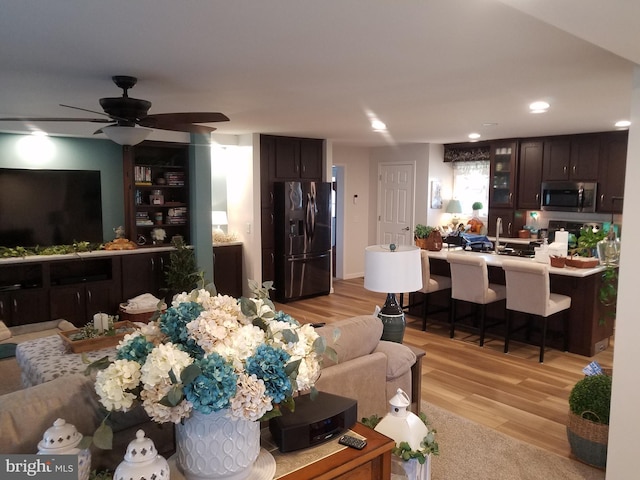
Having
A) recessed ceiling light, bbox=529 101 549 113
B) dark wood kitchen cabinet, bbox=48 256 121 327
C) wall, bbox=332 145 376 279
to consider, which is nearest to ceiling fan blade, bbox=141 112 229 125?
recessed ceiling light, bbox=529 101 549 113

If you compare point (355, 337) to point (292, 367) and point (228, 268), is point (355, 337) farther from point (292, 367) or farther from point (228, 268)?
point (228, 268)

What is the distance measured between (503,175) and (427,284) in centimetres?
311

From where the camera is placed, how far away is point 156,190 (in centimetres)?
667

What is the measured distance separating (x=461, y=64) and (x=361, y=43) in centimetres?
78

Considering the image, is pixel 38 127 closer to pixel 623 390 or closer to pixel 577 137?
pixel 623 390

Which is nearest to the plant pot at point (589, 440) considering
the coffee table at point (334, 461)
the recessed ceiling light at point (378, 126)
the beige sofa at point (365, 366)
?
the beige sofa at point (365, 366)

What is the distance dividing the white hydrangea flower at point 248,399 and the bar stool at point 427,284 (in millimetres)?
4531

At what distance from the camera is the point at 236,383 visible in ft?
4.25

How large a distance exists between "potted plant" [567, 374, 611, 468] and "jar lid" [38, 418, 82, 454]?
2915mm

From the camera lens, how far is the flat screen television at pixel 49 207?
5.64 metres

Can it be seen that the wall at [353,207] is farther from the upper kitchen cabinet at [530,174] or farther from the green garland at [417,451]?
the green garland at [417,451]

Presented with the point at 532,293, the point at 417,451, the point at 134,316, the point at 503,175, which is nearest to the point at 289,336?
the point at 417,451

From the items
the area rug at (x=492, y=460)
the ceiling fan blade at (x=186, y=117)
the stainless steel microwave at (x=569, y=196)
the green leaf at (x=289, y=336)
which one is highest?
the ceiling fan blade at (x=186, y=117)

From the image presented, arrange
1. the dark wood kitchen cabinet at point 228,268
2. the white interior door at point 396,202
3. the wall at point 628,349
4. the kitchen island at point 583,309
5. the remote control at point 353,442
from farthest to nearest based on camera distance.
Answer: the white interior door at point 396,202 → the dark wood kitchen cabinet at point 228,268 → the kitchen island at point 583,309 → the wall at point 628,349 → the remote control at point 353,442
